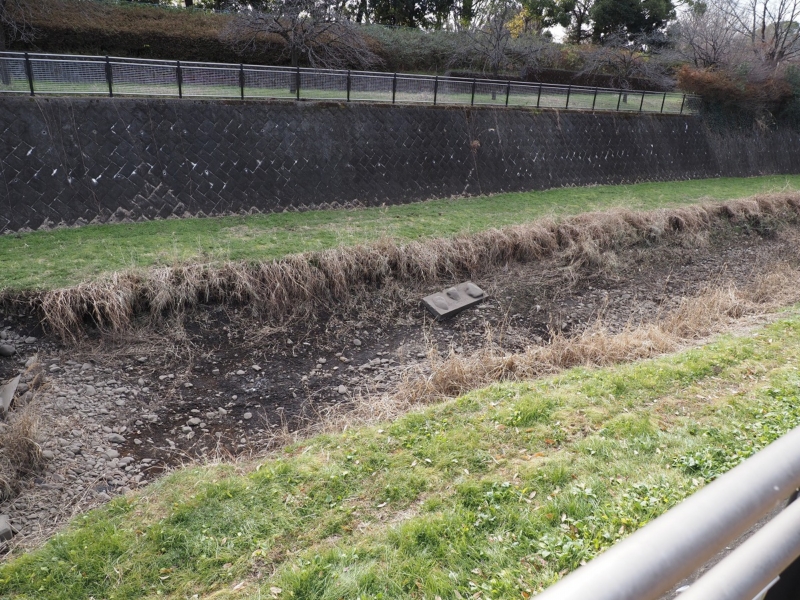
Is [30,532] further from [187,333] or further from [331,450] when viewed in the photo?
[187,333]

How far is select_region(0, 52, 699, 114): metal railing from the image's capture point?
10227 millimetres

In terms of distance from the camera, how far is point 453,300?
9.90 metres

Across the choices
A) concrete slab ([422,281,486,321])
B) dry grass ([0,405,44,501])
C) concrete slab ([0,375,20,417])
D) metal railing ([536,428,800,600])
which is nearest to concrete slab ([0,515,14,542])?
dry grass ([0,405,44,501])

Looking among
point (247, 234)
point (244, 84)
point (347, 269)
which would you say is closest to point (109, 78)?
point (244, 84)

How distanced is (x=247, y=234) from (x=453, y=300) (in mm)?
4026

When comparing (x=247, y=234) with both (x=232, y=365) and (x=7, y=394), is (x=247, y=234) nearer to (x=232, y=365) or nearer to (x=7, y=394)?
(x=232, y=365)

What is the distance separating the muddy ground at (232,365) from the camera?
5.88m

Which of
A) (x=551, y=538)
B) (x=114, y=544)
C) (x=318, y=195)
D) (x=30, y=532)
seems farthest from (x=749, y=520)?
(x=318, y=195)

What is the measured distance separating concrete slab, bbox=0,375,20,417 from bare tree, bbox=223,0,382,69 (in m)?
13.1

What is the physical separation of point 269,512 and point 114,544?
109 cm

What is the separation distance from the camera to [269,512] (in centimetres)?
414

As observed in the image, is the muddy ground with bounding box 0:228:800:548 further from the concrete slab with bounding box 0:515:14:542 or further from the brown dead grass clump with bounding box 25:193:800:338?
the brown dead grass clump with bounding box 25:193:800:338

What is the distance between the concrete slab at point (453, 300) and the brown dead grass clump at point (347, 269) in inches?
19.2

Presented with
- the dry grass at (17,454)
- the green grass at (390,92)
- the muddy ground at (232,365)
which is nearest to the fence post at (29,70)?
the green grass at (390,92)
